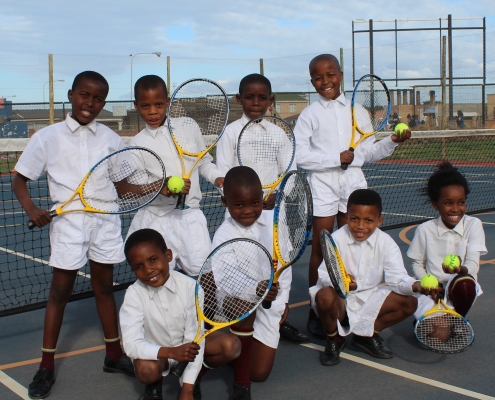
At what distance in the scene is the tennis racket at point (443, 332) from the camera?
403cm

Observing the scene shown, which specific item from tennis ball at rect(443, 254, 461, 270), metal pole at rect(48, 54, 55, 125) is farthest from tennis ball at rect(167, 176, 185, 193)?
metal pole at rect(48, 54, 55, 125)

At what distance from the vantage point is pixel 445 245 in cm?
452

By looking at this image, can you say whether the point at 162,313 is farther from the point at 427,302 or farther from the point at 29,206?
the point at 427,302

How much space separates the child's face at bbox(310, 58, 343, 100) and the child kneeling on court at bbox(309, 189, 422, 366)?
86 centimetres

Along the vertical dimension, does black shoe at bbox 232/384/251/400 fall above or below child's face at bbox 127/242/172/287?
below

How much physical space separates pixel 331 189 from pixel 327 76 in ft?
2.63

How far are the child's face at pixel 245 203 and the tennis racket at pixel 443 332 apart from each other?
122 cm

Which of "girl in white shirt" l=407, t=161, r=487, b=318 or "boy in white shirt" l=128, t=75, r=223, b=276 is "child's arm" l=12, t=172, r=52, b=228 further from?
"girl in white shirt" l=407, t=161, r=487, b=318

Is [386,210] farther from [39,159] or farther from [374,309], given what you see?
[39,159]

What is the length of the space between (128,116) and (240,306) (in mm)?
13215

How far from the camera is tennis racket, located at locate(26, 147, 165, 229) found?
151 inches

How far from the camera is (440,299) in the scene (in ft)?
12.9

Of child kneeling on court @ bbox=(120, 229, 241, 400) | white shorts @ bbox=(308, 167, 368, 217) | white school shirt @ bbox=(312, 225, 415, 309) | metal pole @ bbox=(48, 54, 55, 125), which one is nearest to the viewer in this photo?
child kneeling on court @ bbox=(120, 229, 241, 400)

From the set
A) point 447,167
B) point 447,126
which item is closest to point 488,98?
point 447,126
